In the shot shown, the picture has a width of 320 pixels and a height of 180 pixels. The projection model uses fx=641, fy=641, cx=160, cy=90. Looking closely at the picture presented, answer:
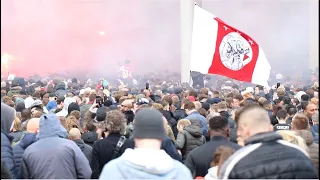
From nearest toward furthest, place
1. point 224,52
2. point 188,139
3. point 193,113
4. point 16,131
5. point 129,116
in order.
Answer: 1. point 16,131
2. point 188,139
3. point 129,116
4. point 193,113
5. point 224,52

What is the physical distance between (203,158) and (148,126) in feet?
7.25

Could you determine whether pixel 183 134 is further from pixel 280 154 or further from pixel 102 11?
pixel 102 11

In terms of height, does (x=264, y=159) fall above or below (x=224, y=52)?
below

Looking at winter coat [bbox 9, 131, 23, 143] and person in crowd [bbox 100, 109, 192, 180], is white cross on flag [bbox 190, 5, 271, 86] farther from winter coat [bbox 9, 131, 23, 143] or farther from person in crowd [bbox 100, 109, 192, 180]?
person in crowd [bbox 100, 109, 192, 180]

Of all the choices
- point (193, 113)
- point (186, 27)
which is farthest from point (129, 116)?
point (186, 27)

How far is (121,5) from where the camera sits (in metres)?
30.7

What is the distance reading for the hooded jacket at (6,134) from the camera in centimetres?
458

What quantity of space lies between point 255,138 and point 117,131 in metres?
2.52

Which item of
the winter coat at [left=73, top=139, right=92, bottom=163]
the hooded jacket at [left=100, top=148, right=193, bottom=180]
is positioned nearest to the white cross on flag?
the winter coat at [left=73, top=139, right=92, bottom=163]

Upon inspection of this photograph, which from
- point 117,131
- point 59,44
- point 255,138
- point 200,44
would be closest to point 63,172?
point 117,131

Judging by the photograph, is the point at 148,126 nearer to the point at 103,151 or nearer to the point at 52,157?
the point at 52,157

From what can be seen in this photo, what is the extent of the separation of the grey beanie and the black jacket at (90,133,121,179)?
2579 millimetres

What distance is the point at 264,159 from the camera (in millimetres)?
3654

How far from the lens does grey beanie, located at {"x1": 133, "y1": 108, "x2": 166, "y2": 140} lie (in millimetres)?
3387
